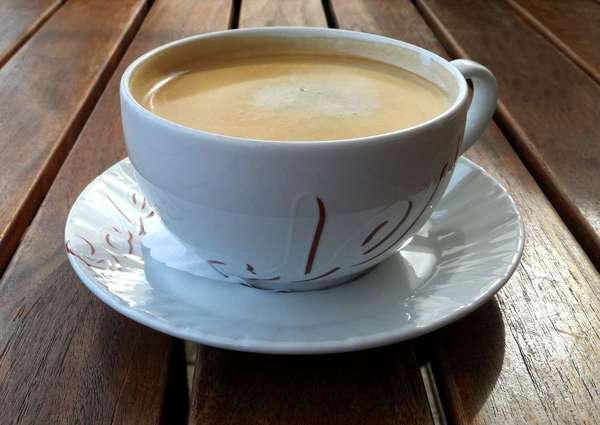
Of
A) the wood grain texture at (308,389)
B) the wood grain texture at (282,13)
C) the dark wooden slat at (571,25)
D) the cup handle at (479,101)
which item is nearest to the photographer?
the wood grain texture at (308,389)

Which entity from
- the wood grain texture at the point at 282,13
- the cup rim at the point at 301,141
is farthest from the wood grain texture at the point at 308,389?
the wood grain texture at the point at 282,13

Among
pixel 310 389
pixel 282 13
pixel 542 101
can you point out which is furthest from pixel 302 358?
pixel 282 13

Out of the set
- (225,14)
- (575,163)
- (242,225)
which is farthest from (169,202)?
(225,14)

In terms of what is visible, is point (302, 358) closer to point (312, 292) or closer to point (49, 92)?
point (312, 292)

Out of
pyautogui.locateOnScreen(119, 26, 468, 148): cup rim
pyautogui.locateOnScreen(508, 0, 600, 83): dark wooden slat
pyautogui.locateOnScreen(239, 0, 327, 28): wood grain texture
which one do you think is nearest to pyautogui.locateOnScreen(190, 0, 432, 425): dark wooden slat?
pyautogui.locateOnScreen(119, 26, 468, 148): cup rim

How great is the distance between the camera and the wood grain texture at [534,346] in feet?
1.19

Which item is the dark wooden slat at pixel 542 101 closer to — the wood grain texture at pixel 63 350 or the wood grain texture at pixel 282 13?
the wood grain texture at pixel 282 13

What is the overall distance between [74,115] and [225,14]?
1.46 ft

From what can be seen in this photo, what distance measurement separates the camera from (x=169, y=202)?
16.5 inches

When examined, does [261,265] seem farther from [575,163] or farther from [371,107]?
[575,163]

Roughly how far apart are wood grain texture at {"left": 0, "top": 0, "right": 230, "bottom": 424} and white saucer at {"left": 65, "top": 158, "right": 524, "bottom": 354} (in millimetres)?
25

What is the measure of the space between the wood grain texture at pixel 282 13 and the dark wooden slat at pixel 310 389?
779 mm

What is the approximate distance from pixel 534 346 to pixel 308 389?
0.15 m

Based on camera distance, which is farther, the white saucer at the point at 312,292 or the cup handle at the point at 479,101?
the cup handle at the point at 479,101
